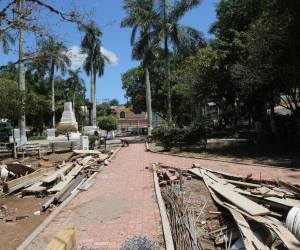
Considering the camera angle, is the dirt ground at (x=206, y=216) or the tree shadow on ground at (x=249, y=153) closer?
the dirt ground at (x=206, y=216)

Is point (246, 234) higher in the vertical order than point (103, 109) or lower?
lower

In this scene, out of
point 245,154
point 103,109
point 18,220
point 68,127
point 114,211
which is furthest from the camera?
point 103,109

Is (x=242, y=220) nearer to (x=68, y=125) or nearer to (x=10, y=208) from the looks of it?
(x=10, y=208)

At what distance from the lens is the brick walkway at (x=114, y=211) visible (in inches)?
320

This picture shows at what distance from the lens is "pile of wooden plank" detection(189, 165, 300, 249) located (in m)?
7.20

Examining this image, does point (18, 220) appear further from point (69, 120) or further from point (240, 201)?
point (69, 120)

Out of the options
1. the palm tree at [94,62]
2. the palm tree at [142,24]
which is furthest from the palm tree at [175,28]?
the palm tree at [94,62]

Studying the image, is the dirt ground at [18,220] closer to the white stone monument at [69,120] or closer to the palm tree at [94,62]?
the white stone monument at [69,120]

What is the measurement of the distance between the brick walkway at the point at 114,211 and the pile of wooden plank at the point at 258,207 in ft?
4.86

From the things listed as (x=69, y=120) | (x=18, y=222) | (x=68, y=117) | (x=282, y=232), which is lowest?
(x=18, y=222)

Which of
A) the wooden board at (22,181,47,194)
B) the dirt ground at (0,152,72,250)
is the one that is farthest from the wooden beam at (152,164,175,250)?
the wooden board at (22,181,47,194)

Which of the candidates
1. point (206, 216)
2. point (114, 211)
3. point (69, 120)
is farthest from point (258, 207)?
point (69, 120)

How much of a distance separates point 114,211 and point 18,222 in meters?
2.30

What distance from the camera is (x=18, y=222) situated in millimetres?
10609
